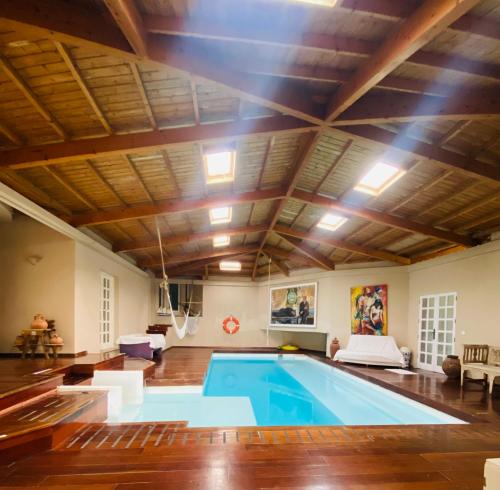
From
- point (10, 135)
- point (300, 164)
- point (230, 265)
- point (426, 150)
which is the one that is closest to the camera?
point (10, 135)

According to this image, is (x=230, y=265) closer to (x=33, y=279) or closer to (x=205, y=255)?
(x=205, y=255)

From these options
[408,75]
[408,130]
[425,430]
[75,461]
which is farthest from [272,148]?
[75,461]

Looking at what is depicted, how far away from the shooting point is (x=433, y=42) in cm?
284

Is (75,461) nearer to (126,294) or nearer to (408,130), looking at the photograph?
(408,130)

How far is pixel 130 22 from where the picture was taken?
236cm

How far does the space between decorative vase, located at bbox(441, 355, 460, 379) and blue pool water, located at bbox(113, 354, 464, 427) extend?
1498 mm

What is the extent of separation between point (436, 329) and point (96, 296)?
7.45 m

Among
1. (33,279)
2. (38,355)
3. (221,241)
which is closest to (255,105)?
(33,279)

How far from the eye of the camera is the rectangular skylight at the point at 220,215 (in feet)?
25.3

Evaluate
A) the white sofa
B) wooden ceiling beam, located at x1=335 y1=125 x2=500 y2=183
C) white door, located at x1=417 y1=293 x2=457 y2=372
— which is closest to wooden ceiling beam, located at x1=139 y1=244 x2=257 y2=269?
the white sofa

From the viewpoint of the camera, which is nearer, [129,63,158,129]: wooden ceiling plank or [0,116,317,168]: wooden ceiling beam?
[129,63,158,129]: wooden ceiling plank

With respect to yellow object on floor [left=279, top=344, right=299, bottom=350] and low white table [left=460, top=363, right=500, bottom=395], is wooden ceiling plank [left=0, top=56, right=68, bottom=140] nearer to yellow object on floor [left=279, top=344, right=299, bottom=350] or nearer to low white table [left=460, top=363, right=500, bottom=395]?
low white table [left=460, top=363, right=500, bottom=395]

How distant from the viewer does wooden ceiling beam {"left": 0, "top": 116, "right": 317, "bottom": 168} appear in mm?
3936

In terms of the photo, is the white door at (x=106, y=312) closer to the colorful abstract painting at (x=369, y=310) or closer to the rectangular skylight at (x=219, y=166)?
the rectangular skylight at (x=219, y=166)
